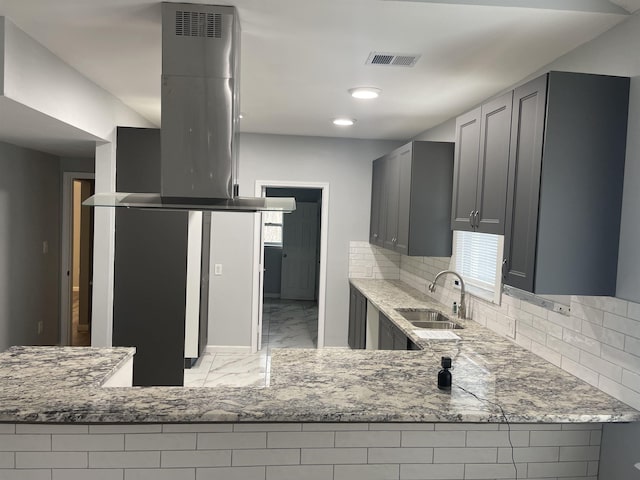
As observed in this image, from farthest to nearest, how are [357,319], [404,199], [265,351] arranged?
1. [265,351]
2. [357,319]
3. [404,199]

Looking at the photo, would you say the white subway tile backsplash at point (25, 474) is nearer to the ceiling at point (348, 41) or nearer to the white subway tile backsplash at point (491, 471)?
the white subway tile backsplash at point (491, 471)

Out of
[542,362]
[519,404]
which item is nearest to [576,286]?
[519,404]

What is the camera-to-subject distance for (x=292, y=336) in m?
6.77

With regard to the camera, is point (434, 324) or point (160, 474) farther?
point (434, 324)

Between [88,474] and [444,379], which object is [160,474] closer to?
[88,474]

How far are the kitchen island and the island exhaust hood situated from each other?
2.62 ft

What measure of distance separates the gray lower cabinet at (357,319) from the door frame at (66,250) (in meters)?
3.25

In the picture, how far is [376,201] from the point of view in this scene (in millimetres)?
5578

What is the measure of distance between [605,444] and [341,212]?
413 cm

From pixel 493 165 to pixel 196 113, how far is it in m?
1.49

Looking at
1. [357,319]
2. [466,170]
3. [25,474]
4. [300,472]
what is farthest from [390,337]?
[25,474]

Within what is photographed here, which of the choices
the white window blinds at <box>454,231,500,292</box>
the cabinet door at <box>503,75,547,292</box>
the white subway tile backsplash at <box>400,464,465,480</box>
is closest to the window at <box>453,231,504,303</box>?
the white window blinds at <box>454,231,500,292</box>

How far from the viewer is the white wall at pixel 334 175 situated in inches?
227

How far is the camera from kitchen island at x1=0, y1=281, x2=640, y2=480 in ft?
5.98
